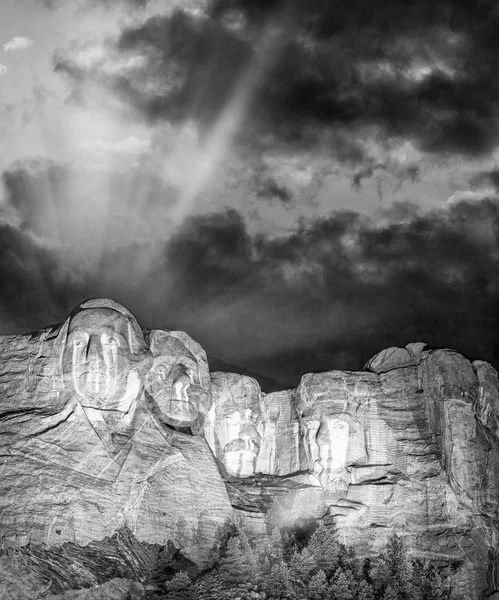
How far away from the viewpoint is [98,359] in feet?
152

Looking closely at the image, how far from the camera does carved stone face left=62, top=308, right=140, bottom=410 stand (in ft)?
151

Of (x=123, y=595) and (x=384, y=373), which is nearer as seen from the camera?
(x=123, y=595)

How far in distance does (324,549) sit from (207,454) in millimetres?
6540

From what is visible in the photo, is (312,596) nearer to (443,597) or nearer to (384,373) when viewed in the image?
(443,597)

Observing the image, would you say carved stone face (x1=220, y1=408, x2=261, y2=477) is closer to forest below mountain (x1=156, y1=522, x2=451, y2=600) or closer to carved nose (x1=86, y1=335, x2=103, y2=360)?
forest below mountain (x1=156, y1=522, x2=451, y2=600)

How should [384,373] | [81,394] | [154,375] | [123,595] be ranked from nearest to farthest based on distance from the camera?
1. [123,595]
2. [81,394]
3. [154,375]
4. [384,373]

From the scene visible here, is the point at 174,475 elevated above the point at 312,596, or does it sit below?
above

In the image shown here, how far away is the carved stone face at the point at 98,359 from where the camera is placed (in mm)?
46031

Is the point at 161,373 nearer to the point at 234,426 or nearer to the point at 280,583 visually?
the point at 234,426

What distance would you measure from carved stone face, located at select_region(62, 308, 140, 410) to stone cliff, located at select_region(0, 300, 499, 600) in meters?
0.05

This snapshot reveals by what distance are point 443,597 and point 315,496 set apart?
7.27 m

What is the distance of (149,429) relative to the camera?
155 ft

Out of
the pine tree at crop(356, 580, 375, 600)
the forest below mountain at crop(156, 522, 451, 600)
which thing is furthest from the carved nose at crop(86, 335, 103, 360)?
the pine tree at crop(356, 580, 375, 600)


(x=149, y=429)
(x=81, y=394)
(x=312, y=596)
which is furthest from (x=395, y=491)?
(x=81, y=394)
